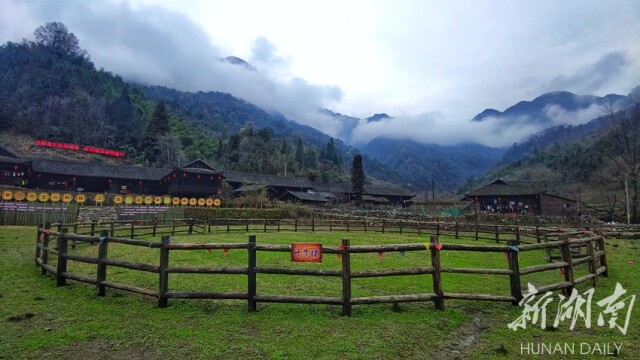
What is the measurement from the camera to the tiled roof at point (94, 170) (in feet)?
159

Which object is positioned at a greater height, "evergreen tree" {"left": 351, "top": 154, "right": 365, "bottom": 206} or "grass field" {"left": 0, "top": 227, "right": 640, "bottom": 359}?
"evergreen tree" {"left": 351, "top": 154, "right": 365, "bottom": 206}

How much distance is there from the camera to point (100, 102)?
96312 mm

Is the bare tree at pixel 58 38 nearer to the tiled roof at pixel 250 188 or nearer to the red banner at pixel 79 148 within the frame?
the red banner at pixel 79 148

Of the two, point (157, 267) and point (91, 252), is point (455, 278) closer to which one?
point (157, 267)

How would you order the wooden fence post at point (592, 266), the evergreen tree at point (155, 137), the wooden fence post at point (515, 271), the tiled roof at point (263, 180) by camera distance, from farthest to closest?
the evergreen tree at point (155, 137), the tiled roof at point (263, 180), the wooden fence post at point (592, 266), the wooden fence post at point (515, 271)

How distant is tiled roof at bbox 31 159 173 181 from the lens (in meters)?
48.3

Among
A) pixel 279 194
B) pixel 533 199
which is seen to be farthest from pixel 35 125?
pixel 533 199

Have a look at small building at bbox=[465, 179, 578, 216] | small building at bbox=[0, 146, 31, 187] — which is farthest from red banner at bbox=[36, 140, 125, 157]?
small building at bbox=[465, 179, 578, 216]

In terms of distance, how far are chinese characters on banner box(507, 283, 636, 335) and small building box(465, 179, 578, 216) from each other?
50106mm

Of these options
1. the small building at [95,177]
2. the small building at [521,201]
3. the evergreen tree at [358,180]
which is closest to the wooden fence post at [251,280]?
the small building at [95,177]

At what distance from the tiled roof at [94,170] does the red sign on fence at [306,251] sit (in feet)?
183

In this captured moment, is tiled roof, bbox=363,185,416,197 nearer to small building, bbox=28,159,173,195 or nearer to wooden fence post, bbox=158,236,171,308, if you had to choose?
small building, bbox=28,159,173,195

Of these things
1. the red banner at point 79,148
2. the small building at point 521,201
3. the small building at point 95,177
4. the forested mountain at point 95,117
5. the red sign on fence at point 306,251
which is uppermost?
the forested mountain at point 95,117

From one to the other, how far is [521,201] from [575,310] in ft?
177
